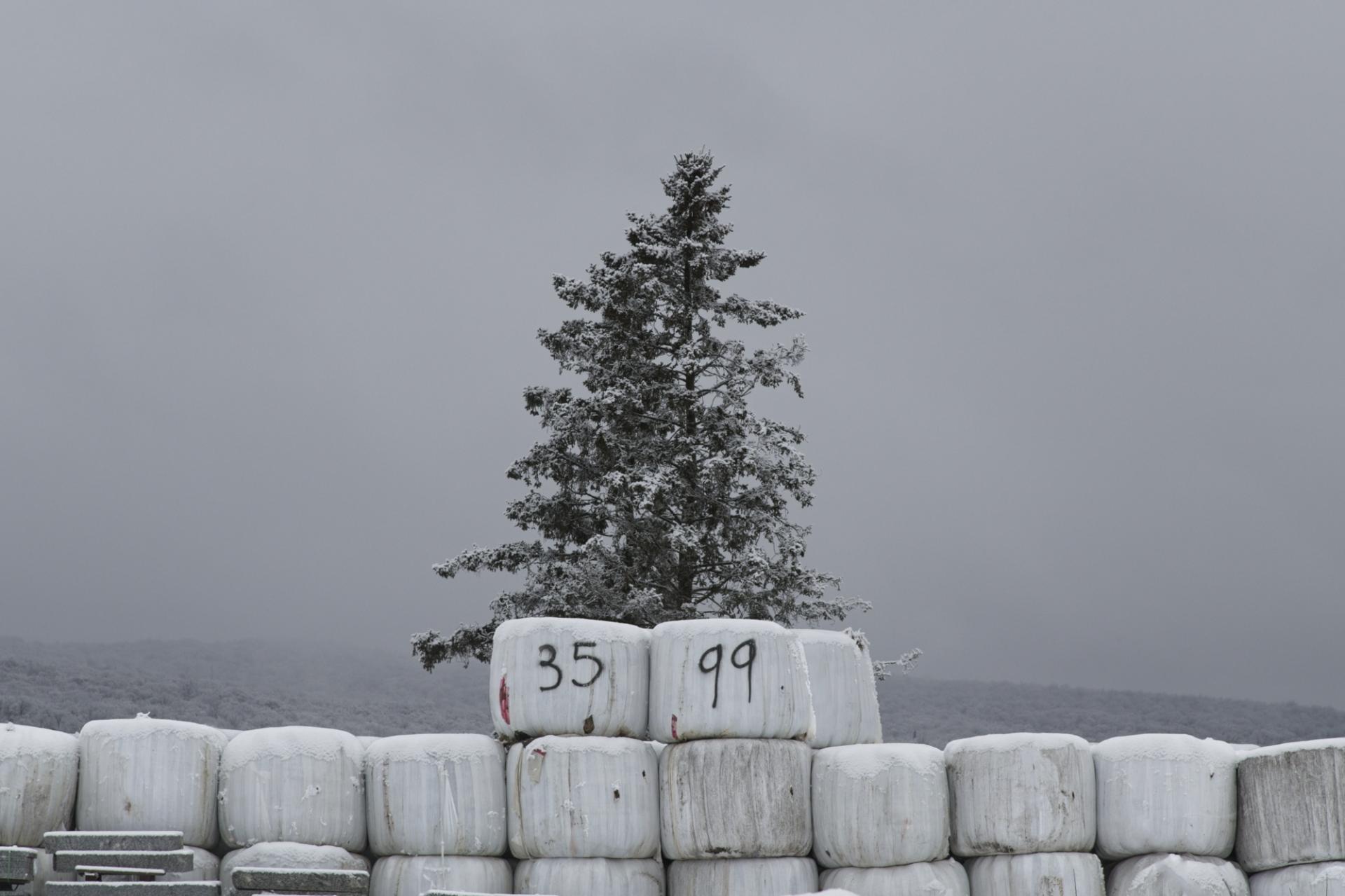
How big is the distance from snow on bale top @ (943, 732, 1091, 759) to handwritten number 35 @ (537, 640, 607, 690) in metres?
1.98

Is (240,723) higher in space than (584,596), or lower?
lower

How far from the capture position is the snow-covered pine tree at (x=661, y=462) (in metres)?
22.8

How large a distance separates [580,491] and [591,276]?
3.63 meters

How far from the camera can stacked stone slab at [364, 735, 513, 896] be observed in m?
8.06

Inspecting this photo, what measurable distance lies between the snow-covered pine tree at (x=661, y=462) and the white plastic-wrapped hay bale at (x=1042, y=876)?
45.5 ft

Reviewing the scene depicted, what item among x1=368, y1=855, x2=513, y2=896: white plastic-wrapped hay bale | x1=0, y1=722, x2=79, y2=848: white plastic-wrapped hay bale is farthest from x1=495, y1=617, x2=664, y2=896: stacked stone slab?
x1=0, y1=722, x2=79, y2=848: white plastic-wrapped hay bale

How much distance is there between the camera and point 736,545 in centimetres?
2367

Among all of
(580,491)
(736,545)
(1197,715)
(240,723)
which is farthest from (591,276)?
(1197,715)

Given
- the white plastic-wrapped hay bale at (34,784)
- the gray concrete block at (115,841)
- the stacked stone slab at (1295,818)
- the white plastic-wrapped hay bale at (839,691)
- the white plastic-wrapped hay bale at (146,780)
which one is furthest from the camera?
the white plastic-wrapped hay bale at (839,691)

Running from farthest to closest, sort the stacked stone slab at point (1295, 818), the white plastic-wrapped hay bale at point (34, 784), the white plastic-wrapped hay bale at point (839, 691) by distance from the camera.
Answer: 1. the white plastic-wrapped hay bale at point (839, 691)
2. the stacked stone slab at point (1295, 818)
3. the white plastic-wrapped hay bale at point (34, 784)

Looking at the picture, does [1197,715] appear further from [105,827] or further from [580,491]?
[105,827]

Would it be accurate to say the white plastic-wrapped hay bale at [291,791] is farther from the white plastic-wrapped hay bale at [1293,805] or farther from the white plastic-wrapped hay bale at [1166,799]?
the white plastic-wrapped hay bale at [1293,805]

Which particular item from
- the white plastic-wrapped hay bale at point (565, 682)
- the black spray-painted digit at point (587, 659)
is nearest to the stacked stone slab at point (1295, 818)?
the white plastic-wrapped hay bale at point (565, 682)

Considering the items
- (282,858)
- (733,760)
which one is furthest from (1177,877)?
(282,858)
